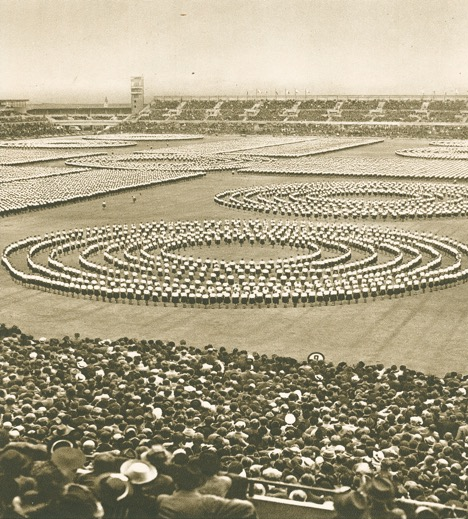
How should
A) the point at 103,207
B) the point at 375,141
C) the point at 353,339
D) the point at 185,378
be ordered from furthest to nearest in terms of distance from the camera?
the point at 375,141, the point at 103,207, the point at 353,339, the point at 185,378

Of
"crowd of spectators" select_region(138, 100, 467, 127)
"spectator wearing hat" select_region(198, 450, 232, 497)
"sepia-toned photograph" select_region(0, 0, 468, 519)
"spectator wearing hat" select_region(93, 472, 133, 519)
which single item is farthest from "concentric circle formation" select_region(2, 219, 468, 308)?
"crowd of spectators" select_region(138, 100, 467, 127)

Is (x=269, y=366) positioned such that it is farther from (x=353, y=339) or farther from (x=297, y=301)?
(x=297, y=301)

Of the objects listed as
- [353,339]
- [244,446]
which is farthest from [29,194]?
[244,446]

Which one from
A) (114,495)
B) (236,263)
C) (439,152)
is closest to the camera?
(114,495)

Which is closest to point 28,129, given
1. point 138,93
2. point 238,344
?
point 138,93

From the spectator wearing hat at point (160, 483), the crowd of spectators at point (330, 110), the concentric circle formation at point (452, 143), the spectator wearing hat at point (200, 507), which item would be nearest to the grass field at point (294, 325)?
the spectator wearing hat at point (160, 483)

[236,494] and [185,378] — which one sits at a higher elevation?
[236,494]

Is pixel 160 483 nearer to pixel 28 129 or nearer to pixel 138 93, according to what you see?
pixel 28 129
